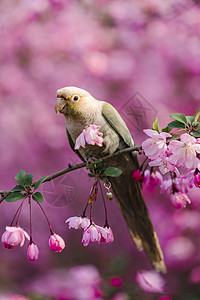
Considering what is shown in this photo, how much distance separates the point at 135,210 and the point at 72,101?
360 mm

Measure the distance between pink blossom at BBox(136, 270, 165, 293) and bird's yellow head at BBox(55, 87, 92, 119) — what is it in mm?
1145

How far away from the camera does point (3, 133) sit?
7.80 feet

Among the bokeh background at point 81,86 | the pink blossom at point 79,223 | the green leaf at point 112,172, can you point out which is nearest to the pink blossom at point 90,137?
the green leaf at point 112,172

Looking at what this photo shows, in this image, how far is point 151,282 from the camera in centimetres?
166

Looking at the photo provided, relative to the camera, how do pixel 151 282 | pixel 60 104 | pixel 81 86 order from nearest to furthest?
pixel 60 104 < pixel 151 282 < pixel 81 86

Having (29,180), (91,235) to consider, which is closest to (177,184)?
(91,235)

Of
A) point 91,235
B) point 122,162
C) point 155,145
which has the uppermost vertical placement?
point 122,162

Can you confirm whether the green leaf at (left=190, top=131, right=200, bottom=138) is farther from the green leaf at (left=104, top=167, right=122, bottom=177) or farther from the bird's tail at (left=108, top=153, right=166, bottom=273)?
the bird's tail at (left=108, top=153, right=166, bottom=273)

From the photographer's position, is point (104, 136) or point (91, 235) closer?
point (91, 235)

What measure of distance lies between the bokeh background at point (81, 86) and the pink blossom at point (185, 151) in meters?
1.36

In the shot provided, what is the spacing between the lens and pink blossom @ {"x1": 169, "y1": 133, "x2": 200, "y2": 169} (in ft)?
2.10

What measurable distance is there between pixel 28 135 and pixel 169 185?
1.70m

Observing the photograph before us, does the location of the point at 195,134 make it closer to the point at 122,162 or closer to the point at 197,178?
the point at 197,178

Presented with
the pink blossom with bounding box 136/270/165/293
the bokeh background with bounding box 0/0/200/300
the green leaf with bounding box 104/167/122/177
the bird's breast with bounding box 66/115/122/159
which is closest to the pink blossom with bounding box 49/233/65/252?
the green leaf with bounding box 104/167/122/177
